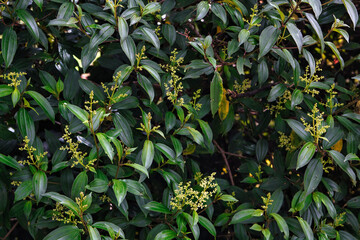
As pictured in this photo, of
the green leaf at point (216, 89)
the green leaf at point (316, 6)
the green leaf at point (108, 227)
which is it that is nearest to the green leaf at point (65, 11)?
the green leaf at point (216, 89)

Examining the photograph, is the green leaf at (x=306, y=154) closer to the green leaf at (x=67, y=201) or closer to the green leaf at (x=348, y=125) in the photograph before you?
the green leaf at (x=348, y=125)

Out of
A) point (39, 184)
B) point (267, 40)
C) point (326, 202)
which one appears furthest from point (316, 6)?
point (39, 184)

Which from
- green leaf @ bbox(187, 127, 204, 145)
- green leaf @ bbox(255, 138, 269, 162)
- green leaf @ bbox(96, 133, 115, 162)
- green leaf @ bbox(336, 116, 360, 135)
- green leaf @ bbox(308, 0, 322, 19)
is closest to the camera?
green leaf @ bbox(96, 133, 115, 162)

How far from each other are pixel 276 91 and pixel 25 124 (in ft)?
2.69

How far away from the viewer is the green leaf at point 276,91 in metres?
1.44

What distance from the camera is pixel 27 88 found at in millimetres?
1404

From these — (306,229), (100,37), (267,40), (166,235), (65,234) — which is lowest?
(306,229)

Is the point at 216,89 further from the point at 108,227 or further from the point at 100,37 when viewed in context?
the point at 108,227

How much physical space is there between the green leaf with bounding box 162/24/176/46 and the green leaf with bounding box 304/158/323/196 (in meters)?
0.62

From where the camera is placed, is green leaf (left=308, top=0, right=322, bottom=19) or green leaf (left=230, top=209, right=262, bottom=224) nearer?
green leaf (left=308, top=0, right=322, bottom=19)

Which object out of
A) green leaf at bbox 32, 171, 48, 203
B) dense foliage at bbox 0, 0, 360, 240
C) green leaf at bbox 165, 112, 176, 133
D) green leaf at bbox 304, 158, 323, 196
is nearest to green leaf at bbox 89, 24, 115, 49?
dense foliage at bbox 0, 0, 360, 240

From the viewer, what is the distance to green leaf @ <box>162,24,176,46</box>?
143 cm

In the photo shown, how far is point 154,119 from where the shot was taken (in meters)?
1.51

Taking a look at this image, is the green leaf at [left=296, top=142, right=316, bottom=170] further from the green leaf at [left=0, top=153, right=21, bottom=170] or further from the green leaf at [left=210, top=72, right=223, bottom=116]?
the green leaf at [left=0, top=153, right=21, bottom=170]
